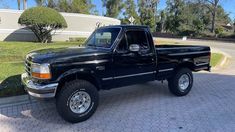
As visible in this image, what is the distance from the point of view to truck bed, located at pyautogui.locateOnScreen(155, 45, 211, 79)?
6.02m

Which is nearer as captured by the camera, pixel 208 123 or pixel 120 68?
pixel 208 123

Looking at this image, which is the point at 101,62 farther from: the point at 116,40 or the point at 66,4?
the point at 66,4

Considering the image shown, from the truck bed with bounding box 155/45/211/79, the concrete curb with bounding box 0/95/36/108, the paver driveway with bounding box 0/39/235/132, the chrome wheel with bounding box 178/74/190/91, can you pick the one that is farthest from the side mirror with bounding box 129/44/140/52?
the concrete curb with bounding box 0/95/36/108

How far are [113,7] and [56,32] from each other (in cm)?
3564

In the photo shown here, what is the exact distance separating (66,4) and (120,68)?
3463cm

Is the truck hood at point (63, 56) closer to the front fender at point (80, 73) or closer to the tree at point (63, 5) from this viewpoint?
the front fender at point (80, 73)

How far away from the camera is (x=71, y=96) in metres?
4.55

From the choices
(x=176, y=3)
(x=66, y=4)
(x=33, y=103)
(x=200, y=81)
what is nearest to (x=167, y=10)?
(x=176, y=3)

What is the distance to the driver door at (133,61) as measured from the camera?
5180 mm

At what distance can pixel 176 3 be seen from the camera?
56.9 meters

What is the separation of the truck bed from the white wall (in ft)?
56.2

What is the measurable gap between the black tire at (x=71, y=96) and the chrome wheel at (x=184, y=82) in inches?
109

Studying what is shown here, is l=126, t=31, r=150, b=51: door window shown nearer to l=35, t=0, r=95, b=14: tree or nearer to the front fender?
the front fender

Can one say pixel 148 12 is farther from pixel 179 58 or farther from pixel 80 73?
pixel 80 73
